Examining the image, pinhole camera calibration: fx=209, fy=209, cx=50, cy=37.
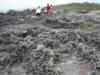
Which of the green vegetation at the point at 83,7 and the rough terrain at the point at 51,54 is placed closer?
the rough terrain at the point at 51,54

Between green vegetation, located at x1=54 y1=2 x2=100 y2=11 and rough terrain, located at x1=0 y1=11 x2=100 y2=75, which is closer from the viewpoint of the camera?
rough terrain, located at x1=0 y1=11 x2=100 y2=75

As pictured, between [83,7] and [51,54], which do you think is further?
[83,7]

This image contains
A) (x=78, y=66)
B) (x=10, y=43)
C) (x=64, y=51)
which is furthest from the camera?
(x=10, y=43)

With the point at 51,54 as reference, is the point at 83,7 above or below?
below

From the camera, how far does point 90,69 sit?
7332mm

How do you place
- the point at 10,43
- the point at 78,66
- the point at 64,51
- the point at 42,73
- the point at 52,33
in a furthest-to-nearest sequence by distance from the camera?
the point at 52,33 < the point at 10,43 < the point at 64,51 < the point at 78,66 < the point at 42,73

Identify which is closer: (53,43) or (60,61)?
(60,61)

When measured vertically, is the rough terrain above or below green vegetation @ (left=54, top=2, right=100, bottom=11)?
above

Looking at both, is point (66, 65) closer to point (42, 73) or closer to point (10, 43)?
point (42, 73)

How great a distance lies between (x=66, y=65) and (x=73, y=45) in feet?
5.95

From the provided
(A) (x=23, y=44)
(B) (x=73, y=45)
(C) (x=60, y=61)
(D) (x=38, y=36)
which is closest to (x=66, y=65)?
(C) (x=60, y=61)

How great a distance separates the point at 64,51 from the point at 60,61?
905 mm

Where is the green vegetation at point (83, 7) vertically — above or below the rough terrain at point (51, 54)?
below

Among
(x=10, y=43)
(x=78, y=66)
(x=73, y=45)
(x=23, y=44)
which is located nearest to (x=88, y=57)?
(x=78, y=66)
